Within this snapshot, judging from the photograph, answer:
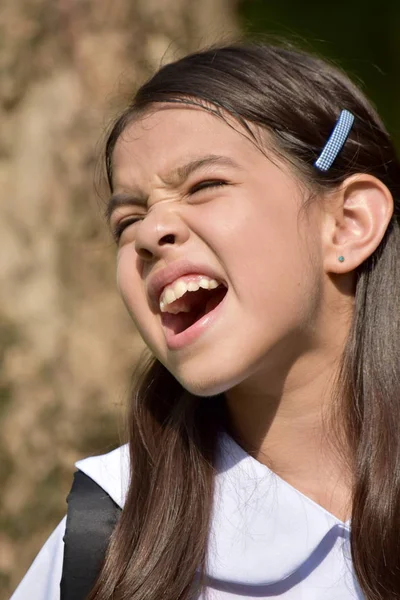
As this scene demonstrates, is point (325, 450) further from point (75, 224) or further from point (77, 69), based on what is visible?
point (77, 69)

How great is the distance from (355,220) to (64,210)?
5.13 feet

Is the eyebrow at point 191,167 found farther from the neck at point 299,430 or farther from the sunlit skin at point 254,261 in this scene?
the neck at point 299,430

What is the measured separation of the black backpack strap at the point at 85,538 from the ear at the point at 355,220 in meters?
0.62

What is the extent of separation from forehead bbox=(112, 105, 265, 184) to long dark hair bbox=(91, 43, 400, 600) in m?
0.03

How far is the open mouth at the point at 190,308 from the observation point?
65.1 inches

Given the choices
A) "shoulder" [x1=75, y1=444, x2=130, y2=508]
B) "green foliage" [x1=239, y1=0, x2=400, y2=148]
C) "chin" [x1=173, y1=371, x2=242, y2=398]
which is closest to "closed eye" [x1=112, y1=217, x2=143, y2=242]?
"chin" [x1=173, y1=371, x2=242, y2=398]

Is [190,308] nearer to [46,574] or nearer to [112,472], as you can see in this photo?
[112,472]

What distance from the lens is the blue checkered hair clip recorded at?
169cm

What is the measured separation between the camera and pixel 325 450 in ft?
5.58

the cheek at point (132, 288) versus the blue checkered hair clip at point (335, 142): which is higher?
the blue checkered hair clip at point (335, 142)

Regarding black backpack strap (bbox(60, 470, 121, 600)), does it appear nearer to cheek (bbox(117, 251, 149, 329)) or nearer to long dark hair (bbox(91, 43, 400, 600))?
long dark hair (bbox(91, 43, 400, 600))

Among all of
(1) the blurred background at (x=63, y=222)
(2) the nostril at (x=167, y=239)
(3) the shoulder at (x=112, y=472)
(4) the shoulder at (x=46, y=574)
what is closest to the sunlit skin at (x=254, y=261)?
(2) the nostril at (x=167, y=239)

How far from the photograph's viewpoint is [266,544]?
157 centimetres

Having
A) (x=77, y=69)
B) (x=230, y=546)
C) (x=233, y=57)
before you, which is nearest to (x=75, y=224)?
(x=77, y=69)
